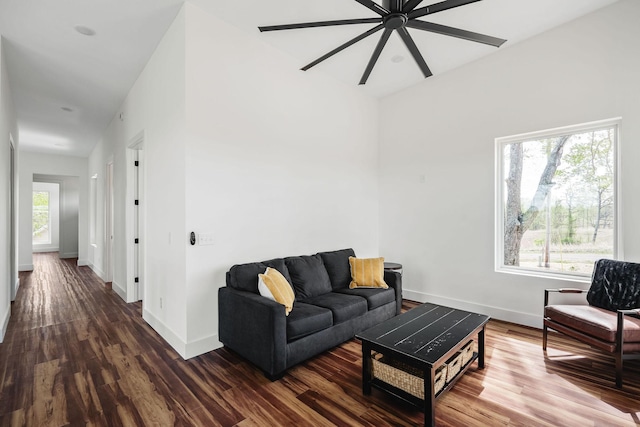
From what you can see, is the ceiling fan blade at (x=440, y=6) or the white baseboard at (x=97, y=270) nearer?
the ceiling fan blade at (x=440, y=6)

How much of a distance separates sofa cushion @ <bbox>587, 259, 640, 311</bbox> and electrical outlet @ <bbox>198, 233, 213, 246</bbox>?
3812 mm

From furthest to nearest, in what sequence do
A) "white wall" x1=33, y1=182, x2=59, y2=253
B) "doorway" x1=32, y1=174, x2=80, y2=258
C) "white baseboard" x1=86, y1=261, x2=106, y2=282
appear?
"white wall" x1=33, y1=182, x2=59, y2=253
"doorway" x1=32, y1=174, x2=80, y2=258
"white baseboard" x1=86, y1=261, x2=106, y2=282

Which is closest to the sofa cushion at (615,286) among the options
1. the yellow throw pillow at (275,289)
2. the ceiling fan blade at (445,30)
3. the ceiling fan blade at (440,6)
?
the ceiling fan blade at (445,30)

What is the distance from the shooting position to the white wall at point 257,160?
9.50ft

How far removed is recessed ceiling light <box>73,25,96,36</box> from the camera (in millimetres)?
3020

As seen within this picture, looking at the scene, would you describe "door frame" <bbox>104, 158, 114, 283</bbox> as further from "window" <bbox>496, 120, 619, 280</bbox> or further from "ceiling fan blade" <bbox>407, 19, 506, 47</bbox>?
"window" <bbox>496, 120, 619, 280</bbox>

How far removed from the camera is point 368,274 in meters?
3.69

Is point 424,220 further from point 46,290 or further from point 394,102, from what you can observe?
point 46,290

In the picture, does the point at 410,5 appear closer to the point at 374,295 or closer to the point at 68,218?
the point at 374,295

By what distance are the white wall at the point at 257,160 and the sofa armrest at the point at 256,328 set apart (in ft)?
1.03

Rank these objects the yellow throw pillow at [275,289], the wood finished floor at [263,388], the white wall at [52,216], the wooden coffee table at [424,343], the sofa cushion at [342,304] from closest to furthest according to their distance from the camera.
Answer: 1. the wooden coffee table at [424,343]
2. the wood finished floor at [263,388]
3. the yellow throw pillow at [275,289]
4. the sofa cushion at [342,304]
5. the white wall at [52,216]

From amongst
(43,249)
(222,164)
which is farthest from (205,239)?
(43,249)

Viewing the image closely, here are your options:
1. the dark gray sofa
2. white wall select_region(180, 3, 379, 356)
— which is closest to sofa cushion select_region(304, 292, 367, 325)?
the dark gray sofa

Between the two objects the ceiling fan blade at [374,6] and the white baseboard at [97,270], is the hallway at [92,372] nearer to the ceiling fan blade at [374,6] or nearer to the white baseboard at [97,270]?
the white baseboard at [97,270]
